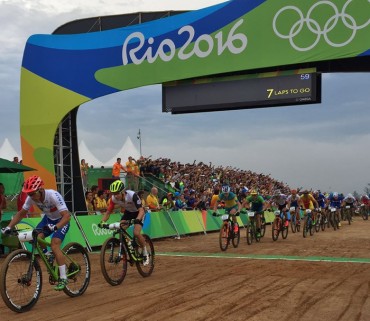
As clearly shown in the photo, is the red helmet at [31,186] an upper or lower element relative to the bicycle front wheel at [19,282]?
upper

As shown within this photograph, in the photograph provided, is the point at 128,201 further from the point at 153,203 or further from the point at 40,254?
the point at 153,203

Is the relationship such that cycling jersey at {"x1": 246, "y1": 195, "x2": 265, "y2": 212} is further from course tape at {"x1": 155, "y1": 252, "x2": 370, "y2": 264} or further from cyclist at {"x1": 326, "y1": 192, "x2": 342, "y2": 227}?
cyclist at {"x1": 326, "y1": 192, "x2": 342, "y2": 227}

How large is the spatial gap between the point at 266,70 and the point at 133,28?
5252 millimetres

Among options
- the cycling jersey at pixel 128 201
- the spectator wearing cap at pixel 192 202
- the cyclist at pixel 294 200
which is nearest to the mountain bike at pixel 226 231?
the cyclist at pixel 294 200

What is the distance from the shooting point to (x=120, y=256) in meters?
9.52

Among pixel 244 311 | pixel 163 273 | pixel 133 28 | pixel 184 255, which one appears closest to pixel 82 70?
pixel 133 28

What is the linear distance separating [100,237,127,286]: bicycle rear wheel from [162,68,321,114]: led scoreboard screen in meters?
8.54

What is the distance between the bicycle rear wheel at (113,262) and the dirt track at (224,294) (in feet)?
0.63

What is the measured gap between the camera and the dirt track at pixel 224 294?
6.75 meters

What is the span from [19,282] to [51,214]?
118 cm

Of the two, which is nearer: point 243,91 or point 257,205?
point 243,91

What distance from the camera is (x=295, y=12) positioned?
1603 cm

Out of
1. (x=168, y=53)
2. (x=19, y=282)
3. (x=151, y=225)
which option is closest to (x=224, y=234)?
(x=151, y=225)

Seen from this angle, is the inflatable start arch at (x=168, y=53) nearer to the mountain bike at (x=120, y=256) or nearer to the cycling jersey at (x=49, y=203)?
the mountain bike at (x=120, y=256)
